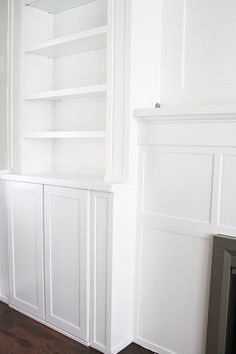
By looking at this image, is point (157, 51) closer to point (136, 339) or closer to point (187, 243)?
point (187, 243)

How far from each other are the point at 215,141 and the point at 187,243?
0.59 meters


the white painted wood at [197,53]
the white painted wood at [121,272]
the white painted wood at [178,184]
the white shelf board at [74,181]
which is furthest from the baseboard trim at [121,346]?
the white painted wood at [197,53]

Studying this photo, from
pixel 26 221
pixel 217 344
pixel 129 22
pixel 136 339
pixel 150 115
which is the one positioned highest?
pixel 129 22

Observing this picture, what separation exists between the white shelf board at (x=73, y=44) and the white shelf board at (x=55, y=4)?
315mm

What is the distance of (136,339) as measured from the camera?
7.21ft

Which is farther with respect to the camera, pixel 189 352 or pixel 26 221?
pixel 26 221

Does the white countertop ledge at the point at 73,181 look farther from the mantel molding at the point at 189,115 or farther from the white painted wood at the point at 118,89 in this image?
the mantel molding at the point at 189,115

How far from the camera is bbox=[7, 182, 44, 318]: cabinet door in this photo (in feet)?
7.81

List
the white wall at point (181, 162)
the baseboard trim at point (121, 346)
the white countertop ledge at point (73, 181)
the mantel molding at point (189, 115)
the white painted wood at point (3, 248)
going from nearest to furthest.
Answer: the mantel molding at point (189, 115), the white wall at point (181, 162), the white countertop ledge at point (73, 181), the baseboard trim at point (121, 346), the white painted wood at point (3, 248)

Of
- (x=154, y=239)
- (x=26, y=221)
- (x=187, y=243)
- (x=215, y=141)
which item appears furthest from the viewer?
(x=26, y=221)

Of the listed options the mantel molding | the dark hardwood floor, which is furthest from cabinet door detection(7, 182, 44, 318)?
the mantel molding

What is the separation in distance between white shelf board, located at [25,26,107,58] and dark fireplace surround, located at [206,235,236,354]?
4.57ft

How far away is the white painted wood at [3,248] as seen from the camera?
8.57 ft

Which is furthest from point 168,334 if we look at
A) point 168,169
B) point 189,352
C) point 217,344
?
point 168,169
